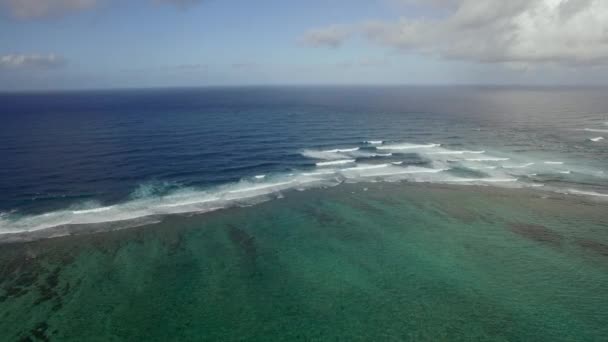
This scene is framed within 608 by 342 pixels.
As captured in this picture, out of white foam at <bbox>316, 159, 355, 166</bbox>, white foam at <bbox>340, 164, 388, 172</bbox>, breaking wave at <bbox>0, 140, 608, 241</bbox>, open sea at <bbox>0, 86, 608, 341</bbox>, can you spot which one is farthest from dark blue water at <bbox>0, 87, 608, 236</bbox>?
white foam at <bbox>340, 164, 388, 172</bbox>

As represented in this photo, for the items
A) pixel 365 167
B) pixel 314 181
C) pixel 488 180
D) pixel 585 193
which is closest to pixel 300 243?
pixel 314 181

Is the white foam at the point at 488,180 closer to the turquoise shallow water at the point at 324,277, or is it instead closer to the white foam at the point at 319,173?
the turquoise shallow water at the point at 324,277

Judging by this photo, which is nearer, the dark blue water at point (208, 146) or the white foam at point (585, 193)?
the white foam at point (585, 193)

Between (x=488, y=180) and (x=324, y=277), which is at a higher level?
(x=488, y=180)

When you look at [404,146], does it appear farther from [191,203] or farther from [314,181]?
[191,203]

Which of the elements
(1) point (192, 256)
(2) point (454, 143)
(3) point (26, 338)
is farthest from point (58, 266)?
(2) point (454, 143)

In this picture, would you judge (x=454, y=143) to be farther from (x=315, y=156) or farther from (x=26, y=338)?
(x=26, y=338)

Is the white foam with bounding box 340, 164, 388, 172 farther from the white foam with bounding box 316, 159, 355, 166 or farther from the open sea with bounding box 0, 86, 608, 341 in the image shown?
the white foam with bounding box 316, 159, 355, 166

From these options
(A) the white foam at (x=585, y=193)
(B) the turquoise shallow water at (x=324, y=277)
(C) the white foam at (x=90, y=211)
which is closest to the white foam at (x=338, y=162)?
(B) the turquoise shallow water at (x=324, y=277)
